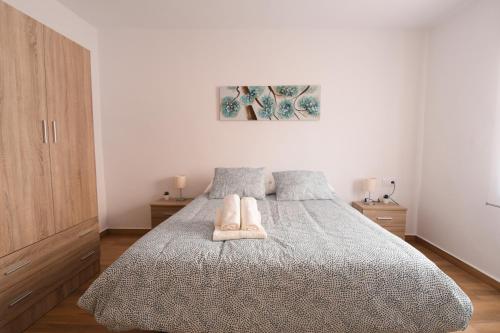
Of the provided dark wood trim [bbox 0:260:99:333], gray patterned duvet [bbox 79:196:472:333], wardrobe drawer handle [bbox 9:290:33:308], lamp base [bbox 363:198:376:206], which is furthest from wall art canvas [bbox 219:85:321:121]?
wardrobe drawer handle [bbox 9:290:33:308]

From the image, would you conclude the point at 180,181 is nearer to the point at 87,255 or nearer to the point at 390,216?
the point at 87,255

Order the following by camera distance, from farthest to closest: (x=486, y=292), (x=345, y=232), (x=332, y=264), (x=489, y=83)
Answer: (x=489, y=83) → (x=486, y=292) → (x=345, y=232) → (x=332, y=264)

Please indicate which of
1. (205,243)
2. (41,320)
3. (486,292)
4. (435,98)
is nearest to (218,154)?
(205,243)

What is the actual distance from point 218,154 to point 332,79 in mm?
1729

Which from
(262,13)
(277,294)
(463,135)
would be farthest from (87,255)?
(463,135)

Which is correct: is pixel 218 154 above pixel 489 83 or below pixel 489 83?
below

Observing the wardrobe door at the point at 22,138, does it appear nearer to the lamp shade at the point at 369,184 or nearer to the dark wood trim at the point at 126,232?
the dark wood trim at the point at 126,232

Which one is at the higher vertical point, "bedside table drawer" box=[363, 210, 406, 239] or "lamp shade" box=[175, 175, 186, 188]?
"lamp shade" box=[175, 175, 186, 188]

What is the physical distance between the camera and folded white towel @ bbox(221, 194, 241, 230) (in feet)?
4.94

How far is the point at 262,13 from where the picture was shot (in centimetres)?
257

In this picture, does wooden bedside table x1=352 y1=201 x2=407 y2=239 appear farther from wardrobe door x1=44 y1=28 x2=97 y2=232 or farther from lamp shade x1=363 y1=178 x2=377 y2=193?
wardrobe door x1=44 y1=28 x2=97 y2=232

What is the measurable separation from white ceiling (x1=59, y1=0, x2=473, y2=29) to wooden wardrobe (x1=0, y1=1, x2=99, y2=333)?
3.05 ft

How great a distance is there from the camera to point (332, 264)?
1177 millimetres

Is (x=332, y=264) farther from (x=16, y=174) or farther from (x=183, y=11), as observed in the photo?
(x=183, y=11)
